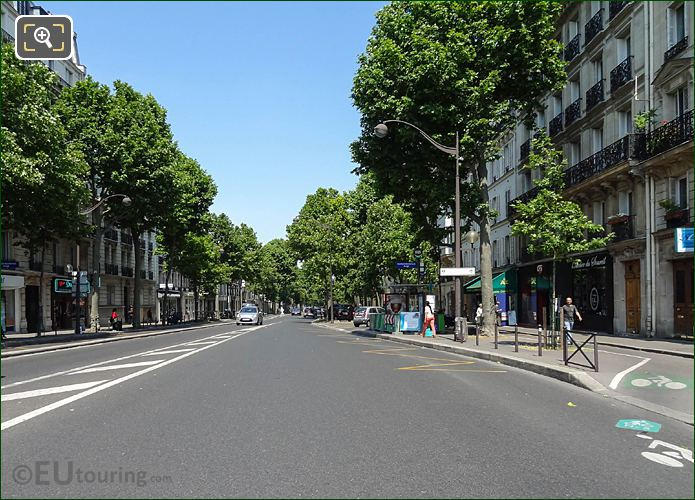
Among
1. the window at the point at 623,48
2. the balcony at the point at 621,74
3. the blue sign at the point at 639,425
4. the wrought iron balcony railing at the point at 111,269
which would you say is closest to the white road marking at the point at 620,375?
the blue sign at the point at 639,425

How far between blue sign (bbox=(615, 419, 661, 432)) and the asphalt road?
0.16 metres

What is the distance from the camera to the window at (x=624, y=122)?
29875 mm

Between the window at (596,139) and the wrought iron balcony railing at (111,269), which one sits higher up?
the window at (596,139)

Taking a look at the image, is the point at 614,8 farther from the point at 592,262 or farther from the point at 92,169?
the point at 92,169

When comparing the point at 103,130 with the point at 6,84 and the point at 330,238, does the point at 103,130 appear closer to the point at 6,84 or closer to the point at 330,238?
the point at 6,84

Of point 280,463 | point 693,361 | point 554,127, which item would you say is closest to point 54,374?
point 280,463

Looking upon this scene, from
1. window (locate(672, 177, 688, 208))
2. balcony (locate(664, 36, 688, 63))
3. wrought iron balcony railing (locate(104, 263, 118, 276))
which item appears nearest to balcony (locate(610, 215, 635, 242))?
window (locate(672, 177, 688, 208))

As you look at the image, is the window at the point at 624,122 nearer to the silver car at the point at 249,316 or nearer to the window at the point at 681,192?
the window at the point at 681,192

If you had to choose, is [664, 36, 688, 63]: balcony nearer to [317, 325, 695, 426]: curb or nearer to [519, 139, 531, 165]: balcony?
[317, 325, 695, 426]: curb

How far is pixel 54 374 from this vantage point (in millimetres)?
14273

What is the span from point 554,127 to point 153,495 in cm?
3764

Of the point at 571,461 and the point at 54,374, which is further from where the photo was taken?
the point at 54,374

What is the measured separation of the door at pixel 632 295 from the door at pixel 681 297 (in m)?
2.72

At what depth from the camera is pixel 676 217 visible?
2553 centimetres
